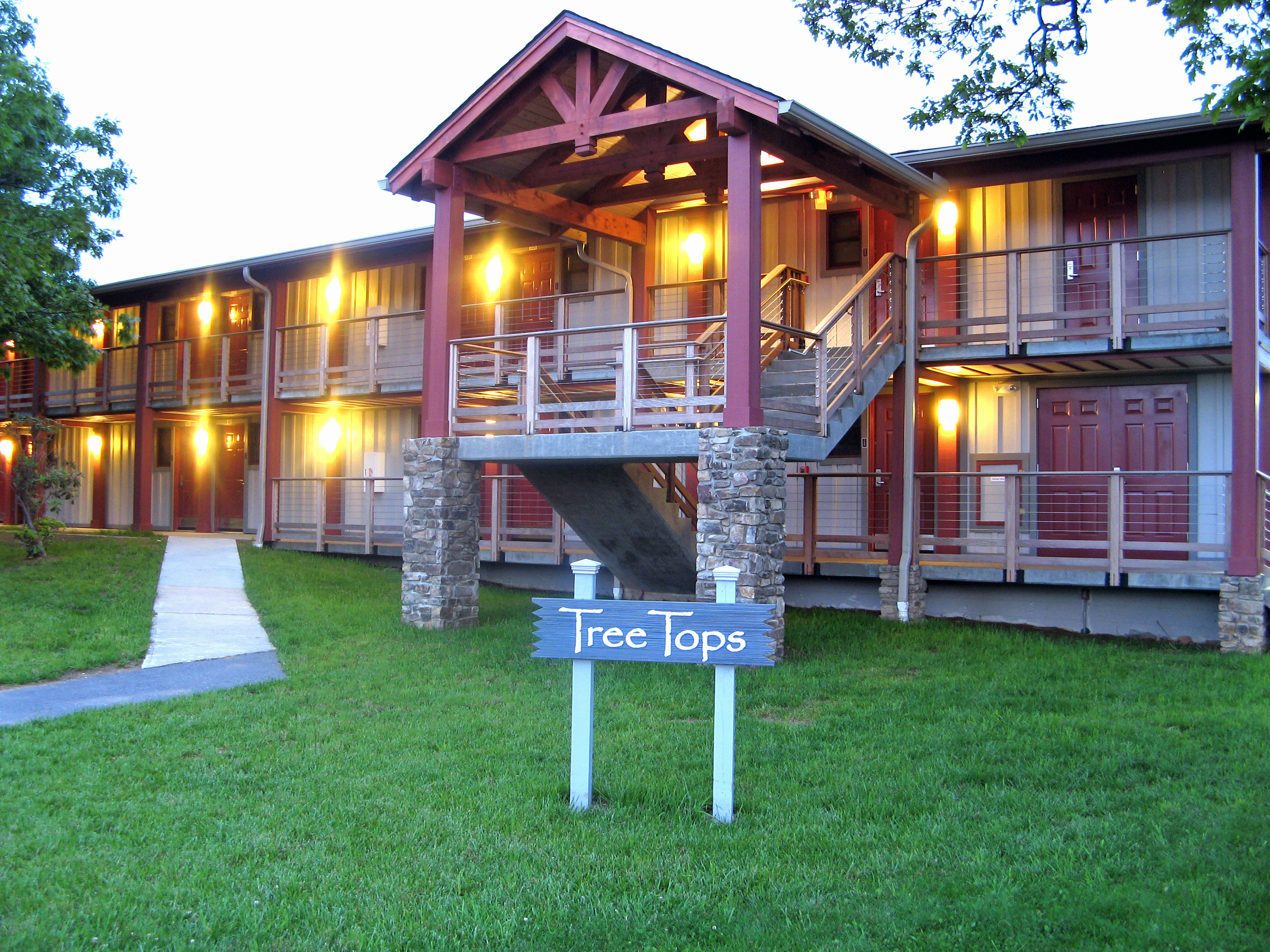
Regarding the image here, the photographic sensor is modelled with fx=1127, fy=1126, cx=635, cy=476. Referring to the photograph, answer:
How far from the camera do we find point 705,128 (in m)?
13.2

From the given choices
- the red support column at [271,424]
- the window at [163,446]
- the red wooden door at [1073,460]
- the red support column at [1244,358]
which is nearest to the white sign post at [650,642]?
the red support column at [1244,358]

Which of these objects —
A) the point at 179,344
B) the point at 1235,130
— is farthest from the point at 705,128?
the point at 179,344

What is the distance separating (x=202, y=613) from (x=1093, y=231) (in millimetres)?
11512

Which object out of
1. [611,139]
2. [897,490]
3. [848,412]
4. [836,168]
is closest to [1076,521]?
[897,490]

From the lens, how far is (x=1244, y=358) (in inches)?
451

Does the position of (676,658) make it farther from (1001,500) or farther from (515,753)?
(1001,500)

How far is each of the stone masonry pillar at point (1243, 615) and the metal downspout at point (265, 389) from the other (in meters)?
15.3

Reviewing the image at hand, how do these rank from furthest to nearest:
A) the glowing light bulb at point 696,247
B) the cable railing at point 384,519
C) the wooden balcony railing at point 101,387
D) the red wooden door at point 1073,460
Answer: the wooden balcony railing at point 101,387, the cable railing at point 384,519, the glowing light bulb at point 696,247, the red wooden door at point 1073,460

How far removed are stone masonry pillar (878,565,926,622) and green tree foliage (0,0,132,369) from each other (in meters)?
11.3

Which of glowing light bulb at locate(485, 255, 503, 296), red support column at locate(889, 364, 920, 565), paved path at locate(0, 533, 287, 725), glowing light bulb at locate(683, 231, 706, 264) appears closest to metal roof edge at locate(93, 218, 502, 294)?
glowing light bulb at locate(485, 255, 503, 296)

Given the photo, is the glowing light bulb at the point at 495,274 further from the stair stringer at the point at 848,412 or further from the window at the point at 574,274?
the stair stringer at the point at 848,412

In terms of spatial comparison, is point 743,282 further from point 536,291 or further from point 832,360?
point 536,291

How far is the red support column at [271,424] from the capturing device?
20.2 meters

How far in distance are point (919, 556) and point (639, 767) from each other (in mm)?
7134
